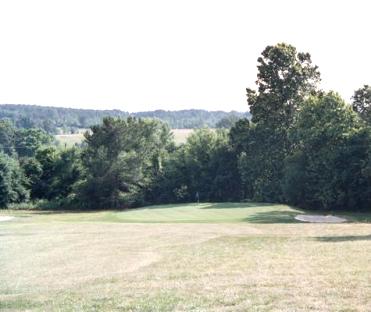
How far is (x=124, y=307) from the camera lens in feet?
42.8

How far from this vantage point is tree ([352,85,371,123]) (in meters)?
60.3

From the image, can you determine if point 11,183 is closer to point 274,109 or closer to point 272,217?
point 274,109

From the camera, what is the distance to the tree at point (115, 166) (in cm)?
6938

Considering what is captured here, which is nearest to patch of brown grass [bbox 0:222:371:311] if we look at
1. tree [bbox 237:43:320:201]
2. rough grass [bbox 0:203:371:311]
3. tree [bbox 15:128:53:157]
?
rough grass [bbox 0:203:371:311]

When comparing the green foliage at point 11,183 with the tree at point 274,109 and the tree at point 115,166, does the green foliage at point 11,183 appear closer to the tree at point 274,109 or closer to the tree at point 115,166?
the tree at point 115,166

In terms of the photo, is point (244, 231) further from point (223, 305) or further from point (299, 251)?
point (223, 305)

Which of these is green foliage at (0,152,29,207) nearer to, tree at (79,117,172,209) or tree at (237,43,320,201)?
tree at (79,117,172,209)

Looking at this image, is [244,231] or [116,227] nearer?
[244,231]

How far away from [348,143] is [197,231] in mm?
24287

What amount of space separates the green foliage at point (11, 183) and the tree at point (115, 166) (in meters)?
7.75

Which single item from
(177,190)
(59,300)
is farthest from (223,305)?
(177,190)

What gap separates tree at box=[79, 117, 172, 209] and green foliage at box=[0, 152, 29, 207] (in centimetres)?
775

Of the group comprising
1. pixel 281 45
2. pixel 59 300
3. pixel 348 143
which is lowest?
pixel 59 300

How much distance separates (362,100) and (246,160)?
13288 mm
